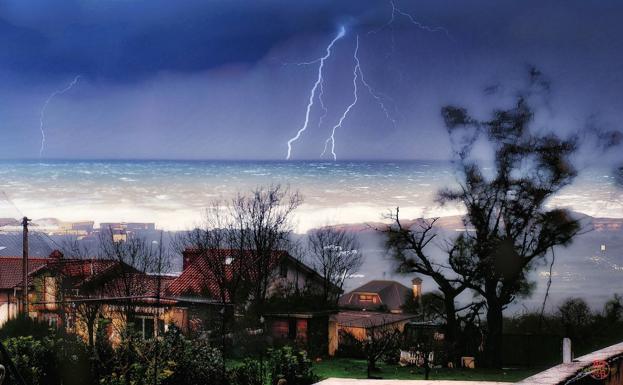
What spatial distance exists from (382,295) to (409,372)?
12.5ft

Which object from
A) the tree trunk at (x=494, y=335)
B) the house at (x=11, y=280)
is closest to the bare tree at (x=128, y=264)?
the house at (x=11, y=280)

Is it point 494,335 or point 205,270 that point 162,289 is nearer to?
point 205,270

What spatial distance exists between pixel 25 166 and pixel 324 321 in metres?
7.43

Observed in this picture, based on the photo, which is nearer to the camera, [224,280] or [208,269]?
[224,280]

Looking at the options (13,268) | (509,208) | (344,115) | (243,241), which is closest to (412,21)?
(344,115)

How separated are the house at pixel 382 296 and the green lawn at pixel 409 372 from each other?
247 centimetres

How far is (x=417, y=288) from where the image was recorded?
14.3 metres

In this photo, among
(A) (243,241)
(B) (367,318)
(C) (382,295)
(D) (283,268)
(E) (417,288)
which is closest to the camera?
(E) (417,288)

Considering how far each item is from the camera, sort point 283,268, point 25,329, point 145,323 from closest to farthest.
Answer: point 25,329 < point 145,323 < point 283,268

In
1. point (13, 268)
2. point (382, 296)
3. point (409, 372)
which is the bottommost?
point (409, 372)

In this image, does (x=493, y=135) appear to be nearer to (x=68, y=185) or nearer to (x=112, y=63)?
(x=112, y=63)

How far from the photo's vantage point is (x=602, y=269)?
13.1 m

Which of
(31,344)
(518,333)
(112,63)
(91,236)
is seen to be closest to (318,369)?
(518,333)

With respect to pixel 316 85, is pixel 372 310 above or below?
below
